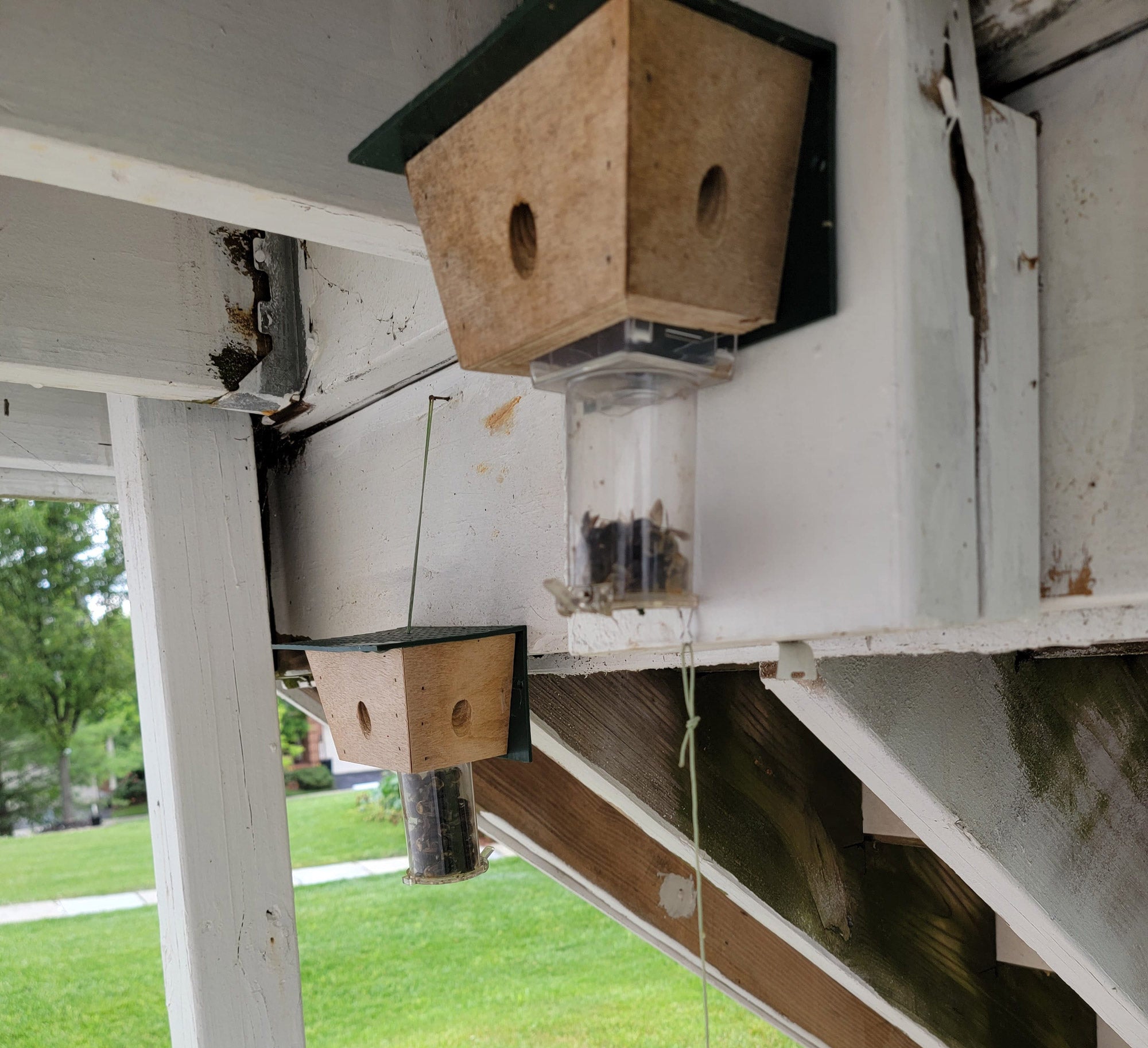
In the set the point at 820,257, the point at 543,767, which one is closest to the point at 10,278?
the point at 820,257

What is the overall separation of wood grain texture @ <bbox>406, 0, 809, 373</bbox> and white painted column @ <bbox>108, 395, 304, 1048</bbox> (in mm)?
690

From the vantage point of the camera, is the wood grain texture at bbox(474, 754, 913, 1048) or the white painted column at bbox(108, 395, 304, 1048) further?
the wood grain texture at bbox(474, 754, 913, 1048)

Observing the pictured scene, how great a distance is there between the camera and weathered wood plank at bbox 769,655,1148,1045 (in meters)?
0.84

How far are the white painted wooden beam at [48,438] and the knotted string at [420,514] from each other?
0.44 m

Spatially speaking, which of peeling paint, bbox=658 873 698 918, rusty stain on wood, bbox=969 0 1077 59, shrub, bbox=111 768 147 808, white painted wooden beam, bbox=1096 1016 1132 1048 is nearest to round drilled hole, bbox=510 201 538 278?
rusty stain on wood, bbox=969 0 1077 59

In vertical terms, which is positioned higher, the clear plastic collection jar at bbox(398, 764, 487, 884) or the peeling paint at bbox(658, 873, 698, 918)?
the clear plastic collection jar at bbox(398, 764, 487, 884)

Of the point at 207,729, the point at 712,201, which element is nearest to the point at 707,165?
the point at 712,201

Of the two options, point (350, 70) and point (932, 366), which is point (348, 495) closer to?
point (350, 70)

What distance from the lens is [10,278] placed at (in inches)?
35.7

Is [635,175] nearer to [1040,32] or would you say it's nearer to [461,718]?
[1040,32]

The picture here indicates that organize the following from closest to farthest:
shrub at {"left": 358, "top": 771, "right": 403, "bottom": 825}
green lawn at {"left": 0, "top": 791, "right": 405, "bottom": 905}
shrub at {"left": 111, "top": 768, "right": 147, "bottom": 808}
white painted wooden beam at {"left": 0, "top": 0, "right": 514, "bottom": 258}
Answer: white painted wooden beam at {"left": 0, "top": 0, "right": 514, "bottom": 258}
green lawn at {"left": 0, "top": 791, "right": 405, "bottom": 905}
shrub at {"left": 358, "top": 771, "right": 403, "bottom": 825}
shrub at {"left": 111, "top": 768, "right": 147, "bottom": 808}

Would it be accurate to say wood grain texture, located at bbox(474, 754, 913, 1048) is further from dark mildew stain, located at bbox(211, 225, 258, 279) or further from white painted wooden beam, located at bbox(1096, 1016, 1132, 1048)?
dark mildew stain, located at bbox(211, 225, 258, 279)

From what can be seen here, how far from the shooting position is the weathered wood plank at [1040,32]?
0.47 meters

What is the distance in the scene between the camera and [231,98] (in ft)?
2.09
